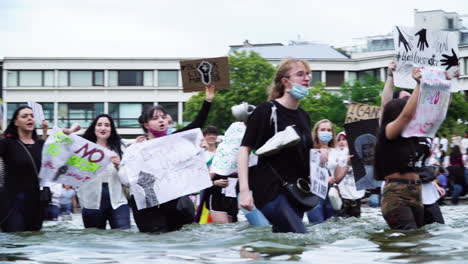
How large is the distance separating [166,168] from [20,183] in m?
1.62

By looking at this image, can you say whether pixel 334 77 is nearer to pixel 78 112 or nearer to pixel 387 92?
pixel 78 112

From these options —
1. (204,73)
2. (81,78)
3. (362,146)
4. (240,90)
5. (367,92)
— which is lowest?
(362,146)

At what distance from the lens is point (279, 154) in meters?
6.84

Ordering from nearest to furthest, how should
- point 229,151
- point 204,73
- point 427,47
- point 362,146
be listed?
1. point 427,47
2. point 204,73
3. point 229,151
4. point 362,146

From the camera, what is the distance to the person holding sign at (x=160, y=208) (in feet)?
29.0

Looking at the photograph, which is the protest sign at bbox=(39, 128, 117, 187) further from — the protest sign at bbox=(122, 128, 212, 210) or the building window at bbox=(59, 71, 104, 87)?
the building window at bbox=(59, 71, 104, 87)

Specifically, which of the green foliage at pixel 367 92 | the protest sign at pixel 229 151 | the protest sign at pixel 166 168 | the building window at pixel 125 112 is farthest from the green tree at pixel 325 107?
the protest sign at pixel 166 168

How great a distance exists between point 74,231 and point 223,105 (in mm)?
46418

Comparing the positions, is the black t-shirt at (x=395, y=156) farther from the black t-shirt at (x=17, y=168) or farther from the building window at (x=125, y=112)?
the building window at (x=125, y=112)

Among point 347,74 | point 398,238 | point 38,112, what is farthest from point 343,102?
point 398,238

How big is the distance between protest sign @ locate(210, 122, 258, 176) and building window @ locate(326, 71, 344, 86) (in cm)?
7359

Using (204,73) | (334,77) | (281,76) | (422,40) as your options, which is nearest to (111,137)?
(204,73)

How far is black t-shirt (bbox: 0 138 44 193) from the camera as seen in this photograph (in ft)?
31.3

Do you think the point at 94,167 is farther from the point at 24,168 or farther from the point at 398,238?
the point at 398,238
